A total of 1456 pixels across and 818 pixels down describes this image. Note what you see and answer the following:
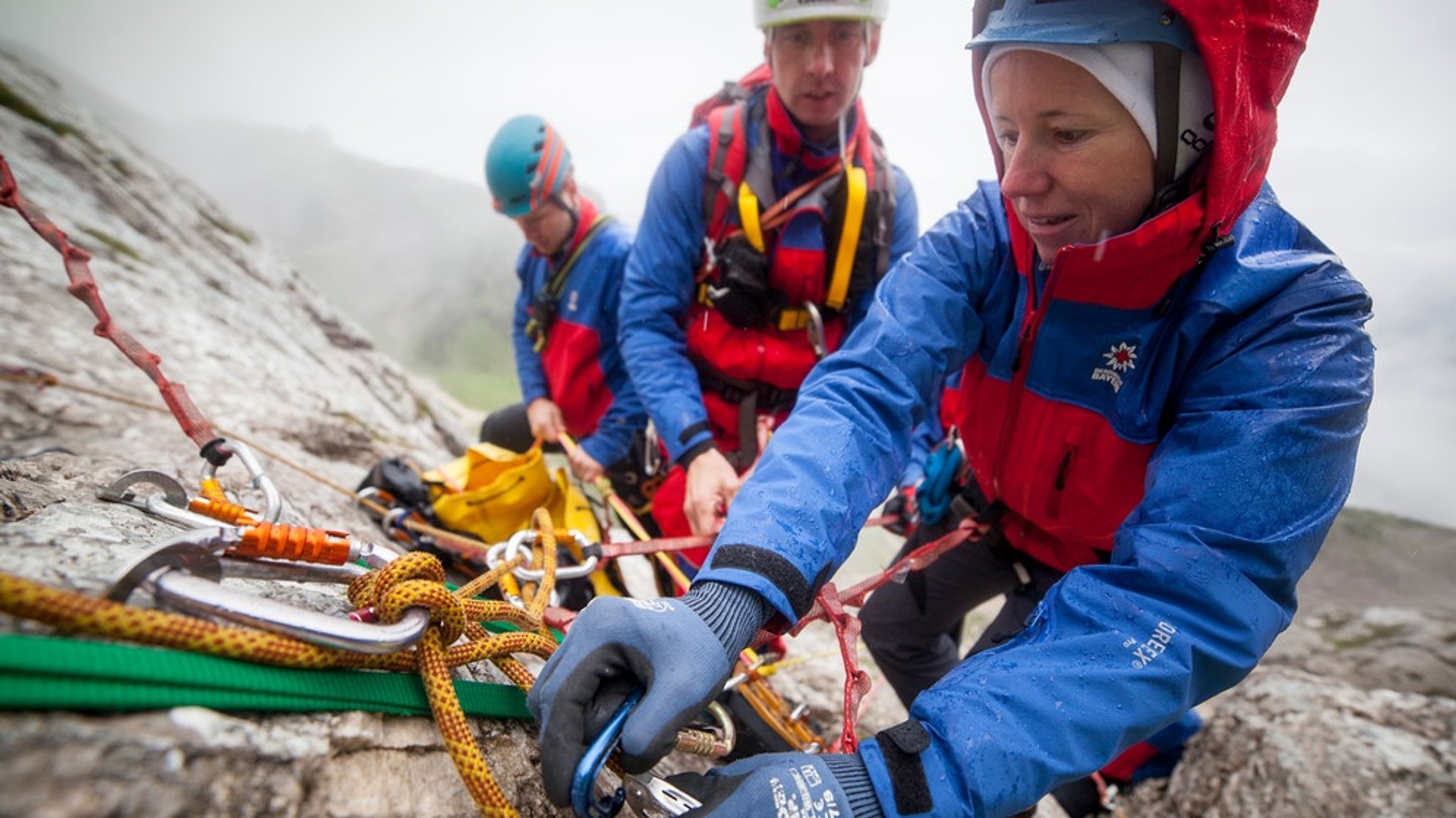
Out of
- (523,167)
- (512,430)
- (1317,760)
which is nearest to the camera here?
(1317,760)

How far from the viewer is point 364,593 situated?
3.53 feet

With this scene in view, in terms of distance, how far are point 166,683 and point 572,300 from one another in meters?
3.31

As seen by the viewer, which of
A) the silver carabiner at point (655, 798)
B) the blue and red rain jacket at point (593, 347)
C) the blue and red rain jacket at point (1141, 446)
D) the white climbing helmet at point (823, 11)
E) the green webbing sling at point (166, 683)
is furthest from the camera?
the blue and red rain jacket at point (593, 347)

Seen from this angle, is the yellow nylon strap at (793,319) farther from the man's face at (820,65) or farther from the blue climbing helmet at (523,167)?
the blue climbing helmet at (523,167)

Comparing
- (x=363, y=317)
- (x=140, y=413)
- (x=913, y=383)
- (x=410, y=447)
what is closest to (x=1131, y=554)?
(x=913, y=383)

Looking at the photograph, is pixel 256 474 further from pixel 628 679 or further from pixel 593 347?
pixel 593 347

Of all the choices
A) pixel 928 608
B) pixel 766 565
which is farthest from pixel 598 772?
pixel 928 608

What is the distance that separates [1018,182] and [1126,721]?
4.03ft

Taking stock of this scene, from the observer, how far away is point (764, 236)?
9.87ft

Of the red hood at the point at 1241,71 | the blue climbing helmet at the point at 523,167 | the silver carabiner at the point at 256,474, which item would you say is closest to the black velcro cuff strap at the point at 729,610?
the silver carabiner at the point at 256,474

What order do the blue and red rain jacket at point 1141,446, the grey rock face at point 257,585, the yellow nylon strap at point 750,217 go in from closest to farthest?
the grey rock face at point 257,585 < the blue and red rain jacket at point 1141,446 < the yellow nylon strap at point 750,217

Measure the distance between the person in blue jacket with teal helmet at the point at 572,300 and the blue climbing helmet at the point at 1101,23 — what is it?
2801mm

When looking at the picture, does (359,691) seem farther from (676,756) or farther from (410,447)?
(410,447)

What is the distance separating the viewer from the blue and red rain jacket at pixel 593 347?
3.84 metres
